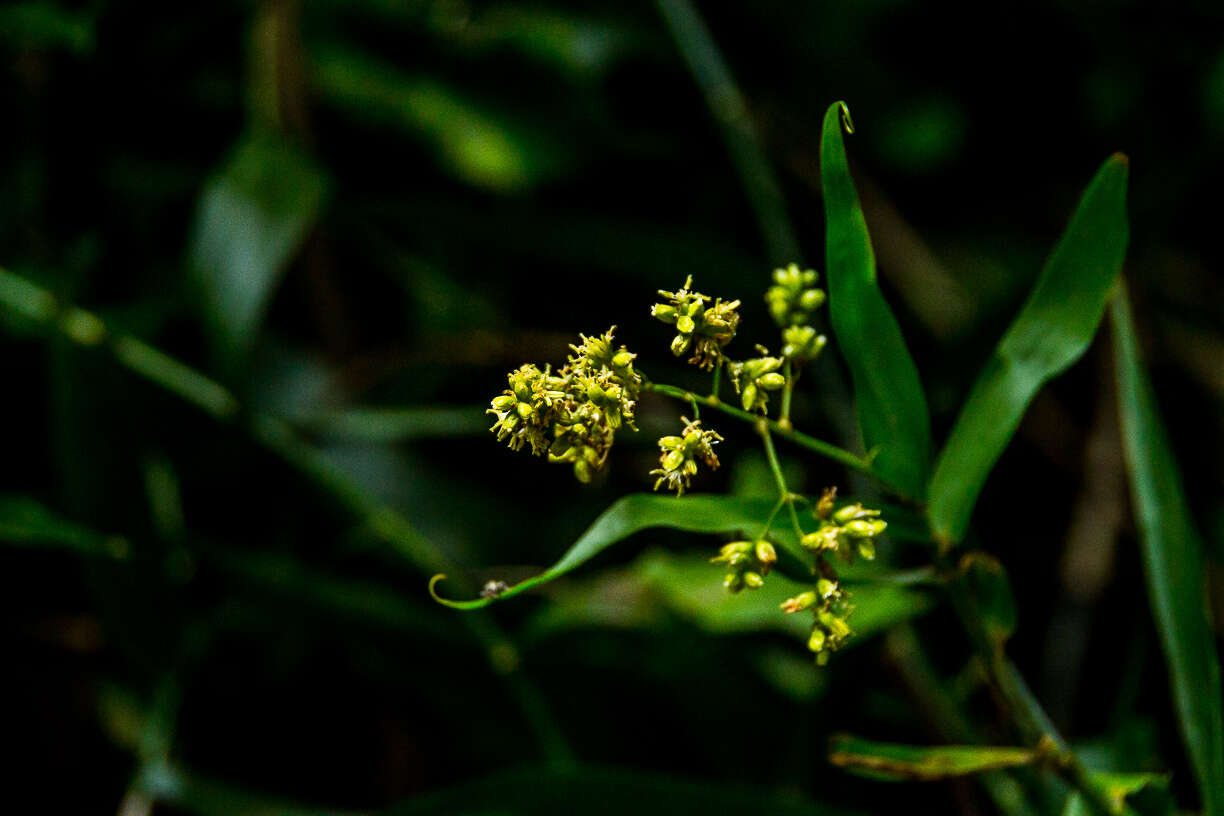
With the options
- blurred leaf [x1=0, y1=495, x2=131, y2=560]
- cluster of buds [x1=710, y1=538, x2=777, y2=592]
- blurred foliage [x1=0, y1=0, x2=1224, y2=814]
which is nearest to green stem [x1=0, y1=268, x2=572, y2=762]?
blurred foliage [x1=0, y1=0, x2=1224, y2=814]

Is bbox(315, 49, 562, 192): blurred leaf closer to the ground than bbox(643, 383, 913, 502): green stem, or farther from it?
farther from it

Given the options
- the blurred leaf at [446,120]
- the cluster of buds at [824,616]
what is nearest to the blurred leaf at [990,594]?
the cluster of buds at [824,616]

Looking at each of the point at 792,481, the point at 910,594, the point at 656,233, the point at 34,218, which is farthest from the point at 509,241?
the point at 910,594

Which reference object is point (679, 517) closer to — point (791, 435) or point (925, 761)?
point (791, 435)

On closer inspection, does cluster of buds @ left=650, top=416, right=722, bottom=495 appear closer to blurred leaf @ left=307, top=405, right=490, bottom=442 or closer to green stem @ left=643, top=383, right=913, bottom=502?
green stem @ left=643, top=383, right=913, bottom=502

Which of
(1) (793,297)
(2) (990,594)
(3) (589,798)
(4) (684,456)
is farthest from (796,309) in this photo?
(3) (589,798)

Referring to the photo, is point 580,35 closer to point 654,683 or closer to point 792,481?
point 792,481
